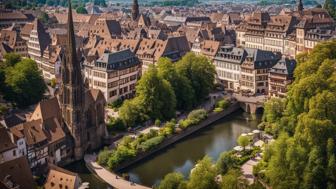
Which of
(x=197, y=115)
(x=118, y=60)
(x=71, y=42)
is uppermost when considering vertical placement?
(x=71, y=42)

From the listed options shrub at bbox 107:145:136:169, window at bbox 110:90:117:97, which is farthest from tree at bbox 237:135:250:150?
window at bbox 110:90:117:97

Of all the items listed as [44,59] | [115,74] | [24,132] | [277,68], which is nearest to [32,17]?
[44,59]

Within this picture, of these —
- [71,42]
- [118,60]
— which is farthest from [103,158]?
[118,60]

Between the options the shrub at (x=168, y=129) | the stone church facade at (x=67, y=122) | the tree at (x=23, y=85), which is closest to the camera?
the stone church facade at (x=67, y=122)

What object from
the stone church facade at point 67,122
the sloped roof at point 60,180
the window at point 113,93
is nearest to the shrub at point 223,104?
the window at point 113,93

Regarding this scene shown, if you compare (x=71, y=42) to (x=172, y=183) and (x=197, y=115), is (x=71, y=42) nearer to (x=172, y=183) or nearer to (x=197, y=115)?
(x=197, y=115)

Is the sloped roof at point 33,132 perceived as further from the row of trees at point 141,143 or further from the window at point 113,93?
the window at point 113,93
